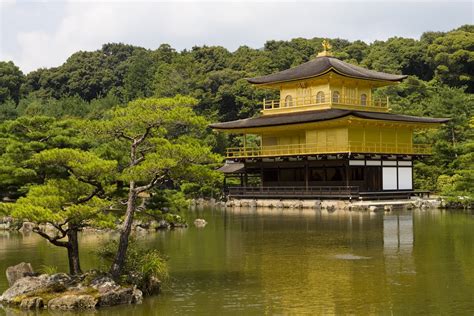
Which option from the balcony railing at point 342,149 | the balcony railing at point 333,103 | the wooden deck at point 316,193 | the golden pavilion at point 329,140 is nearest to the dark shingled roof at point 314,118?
the golden pavilion at point 329,140

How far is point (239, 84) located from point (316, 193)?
1193 inches

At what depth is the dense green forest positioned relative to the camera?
4481 centimetres

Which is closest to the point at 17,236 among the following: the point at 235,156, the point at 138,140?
the point at 138,140

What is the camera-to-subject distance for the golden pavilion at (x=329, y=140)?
40.9 meters

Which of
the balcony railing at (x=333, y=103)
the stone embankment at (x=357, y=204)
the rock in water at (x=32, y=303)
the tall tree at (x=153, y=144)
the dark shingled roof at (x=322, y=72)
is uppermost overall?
the dark shingled roof at (x=322, y=72)

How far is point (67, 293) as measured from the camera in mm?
12711

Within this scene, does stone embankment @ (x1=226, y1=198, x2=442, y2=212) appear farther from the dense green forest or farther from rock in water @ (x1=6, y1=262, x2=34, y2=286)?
rock in water @ (x1=6, y1=262, x2=34, y2=286)

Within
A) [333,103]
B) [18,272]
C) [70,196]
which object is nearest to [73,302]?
[18,272]

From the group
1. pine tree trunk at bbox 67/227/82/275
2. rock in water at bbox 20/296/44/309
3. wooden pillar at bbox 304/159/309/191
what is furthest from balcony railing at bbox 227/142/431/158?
rock in water at bbox 20/296/44/309

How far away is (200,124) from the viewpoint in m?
14.2

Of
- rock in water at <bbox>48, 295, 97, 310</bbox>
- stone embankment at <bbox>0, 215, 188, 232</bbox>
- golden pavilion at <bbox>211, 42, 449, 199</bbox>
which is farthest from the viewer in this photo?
golden pavilion at <bbox>211, 42, 449, 199</bbox>

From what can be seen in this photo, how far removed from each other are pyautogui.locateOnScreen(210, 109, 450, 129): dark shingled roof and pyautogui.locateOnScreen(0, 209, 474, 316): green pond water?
1303 centimetres

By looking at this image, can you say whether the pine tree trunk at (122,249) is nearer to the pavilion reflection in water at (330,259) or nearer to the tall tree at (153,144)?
the tall tree at (153,144)

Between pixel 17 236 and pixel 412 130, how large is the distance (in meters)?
27.6
